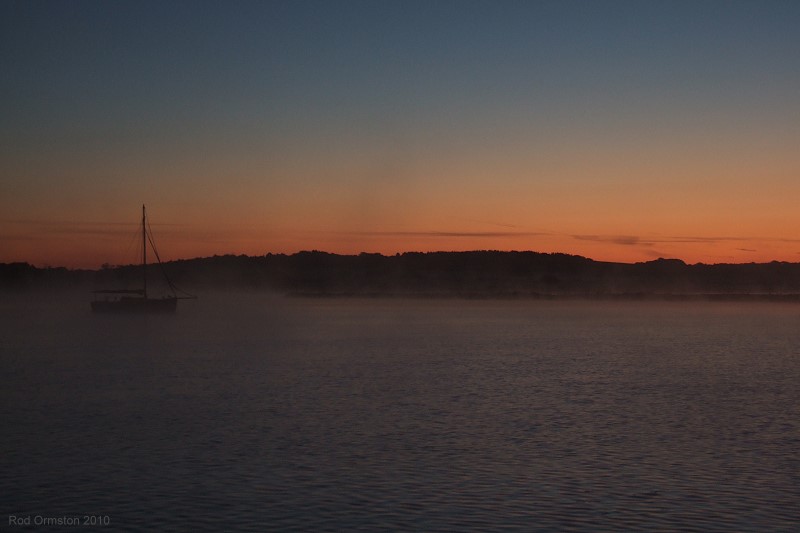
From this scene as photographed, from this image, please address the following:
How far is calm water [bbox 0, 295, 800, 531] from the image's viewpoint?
725 inches

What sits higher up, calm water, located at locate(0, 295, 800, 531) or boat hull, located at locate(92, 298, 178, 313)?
boat hull, located at locate(92, 298, 178, 313)

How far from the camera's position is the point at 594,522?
17484 mm

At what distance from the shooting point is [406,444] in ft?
84.6

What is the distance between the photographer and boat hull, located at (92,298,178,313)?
449ft

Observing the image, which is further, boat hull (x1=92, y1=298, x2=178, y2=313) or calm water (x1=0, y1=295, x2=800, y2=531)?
boat hull (x1=92, y1=298, x2=178, y2=313)

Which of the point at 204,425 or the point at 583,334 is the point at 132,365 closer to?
the point at 204,425

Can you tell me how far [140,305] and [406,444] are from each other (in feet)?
388

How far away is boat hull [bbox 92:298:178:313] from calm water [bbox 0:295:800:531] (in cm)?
8261

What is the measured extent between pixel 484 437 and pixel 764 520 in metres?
10.3

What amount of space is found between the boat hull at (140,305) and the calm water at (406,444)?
8261 cm

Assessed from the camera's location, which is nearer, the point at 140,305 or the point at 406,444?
the point at 406,444

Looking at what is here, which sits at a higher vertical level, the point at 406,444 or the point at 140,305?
the point at 140,305

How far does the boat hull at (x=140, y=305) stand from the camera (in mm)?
137000

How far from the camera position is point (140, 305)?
450 ft
